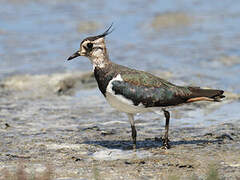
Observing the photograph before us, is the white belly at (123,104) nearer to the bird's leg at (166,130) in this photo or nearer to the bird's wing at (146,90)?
the bird's wing at (146,90)

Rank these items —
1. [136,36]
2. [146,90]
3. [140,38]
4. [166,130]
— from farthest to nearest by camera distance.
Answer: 1. [136,36]
2. [140,38]
3. [166,130]
4. [146,90]

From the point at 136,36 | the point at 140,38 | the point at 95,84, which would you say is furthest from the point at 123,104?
the point at 136,36

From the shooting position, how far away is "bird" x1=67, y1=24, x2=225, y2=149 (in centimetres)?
874

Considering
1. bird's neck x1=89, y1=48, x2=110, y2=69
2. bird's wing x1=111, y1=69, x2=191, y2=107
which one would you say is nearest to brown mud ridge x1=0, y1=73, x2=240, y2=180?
bird's wing x1=111, y1=69, x2=191, y2=107

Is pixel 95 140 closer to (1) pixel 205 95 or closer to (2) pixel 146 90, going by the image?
(2) pixel 146 90

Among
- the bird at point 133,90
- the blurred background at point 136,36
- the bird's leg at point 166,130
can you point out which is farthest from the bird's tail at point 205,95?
the blurred background at point 136,36

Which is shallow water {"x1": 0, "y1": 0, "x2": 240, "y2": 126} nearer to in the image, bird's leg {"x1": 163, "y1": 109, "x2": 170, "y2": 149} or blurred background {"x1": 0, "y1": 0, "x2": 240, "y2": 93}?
blurred background {"x1": 0, "y1": 0, "x2": 240, "y2": 93}

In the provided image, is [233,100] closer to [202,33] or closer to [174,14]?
[202,33]

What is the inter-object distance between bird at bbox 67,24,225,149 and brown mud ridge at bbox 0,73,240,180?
1.68ft

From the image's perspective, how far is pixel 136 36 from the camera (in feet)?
59.1

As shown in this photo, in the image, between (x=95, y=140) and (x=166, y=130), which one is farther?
(x=95, y=140)

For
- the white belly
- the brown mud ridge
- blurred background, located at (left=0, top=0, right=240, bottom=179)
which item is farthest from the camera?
blurred background, located at (left=0, top=0, right=240, bottom=179)

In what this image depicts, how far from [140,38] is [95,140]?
836 centimetres

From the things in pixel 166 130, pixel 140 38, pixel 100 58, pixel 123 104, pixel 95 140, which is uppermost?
pixel 140 38
